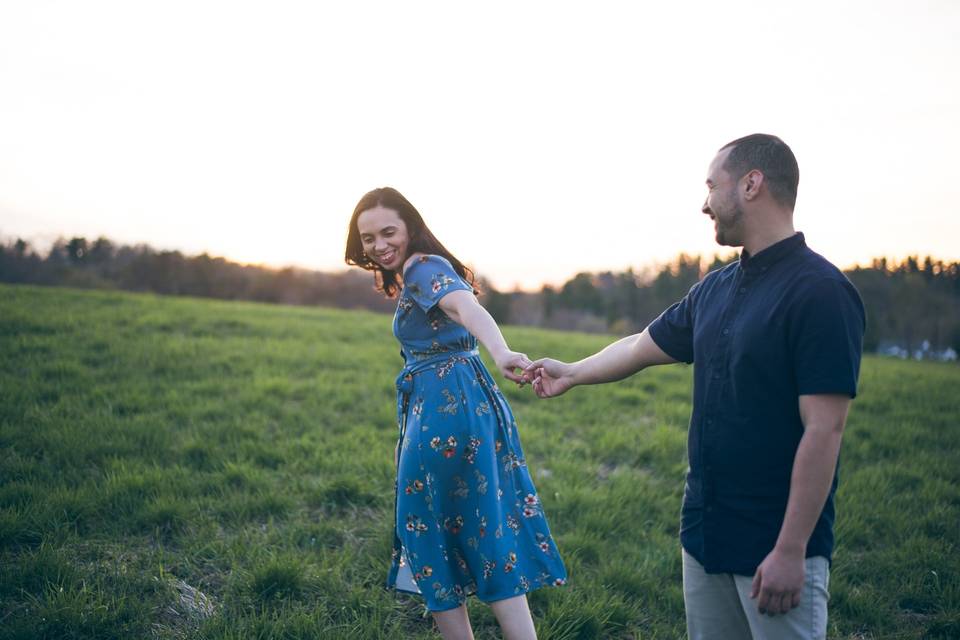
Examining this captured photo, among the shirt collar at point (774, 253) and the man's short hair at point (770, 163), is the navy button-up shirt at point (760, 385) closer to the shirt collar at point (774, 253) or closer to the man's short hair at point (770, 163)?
the shirt collar at point (774, 253)

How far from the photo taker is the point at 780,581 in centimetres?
175

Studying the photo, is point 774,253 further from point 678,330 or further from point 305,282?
point 305,282

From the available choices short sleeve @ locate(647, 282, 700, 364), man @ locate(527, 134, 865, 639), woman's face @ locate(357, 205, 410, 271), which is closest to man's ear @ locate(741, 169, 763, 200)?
man @ locate(527, 134, 865, 639)

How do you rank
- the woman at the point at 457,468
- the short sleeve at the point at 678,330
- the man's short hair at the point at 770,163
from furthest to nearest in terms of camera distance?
1. the woman at the point at 457,468
2. the short sleeve at the point at 678,330
3. the man's short hair at the point at 770,163

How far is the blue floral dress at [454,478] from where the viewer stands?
256 cm

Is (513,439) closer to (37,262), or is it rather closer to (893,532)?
(893,532)

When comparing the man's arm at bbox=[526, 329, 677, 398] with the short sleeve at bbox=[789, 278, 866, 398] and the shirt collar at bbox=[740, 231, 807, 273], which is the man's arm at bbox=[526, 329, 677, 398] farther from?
the short sleeve at bbox=[789, 278, 866, 398]

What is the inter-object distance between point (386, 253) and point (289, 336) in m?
9.53

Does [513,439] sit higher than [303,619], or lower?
higher

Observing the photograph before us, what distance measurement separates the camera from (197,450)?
5398mm

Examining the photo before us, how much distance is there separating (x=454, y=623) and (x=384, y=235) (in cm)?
184

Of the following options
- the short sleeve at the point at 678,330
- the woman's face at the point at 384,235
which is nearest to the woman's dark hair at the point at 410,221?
the woman's face at the point at 384,235

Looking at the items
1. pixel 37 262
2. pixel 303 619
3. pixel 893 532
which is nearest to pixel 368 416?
pixel 303 619

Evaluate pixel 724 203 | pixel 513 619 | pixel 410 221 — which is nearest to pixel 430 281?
pixel 410 221
